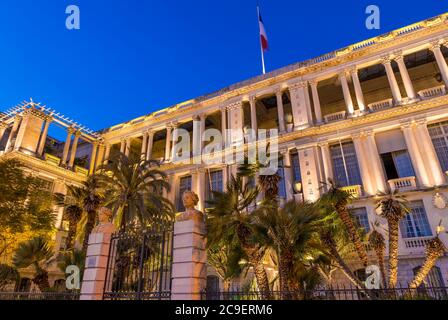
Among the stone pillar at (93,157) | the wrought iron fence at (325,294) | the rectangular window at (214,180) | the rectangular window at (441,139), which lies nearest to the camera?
the wrought iron fence at (325,294)

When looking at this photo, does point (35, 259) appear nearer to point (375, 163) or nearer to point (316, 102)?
point (375, 163)

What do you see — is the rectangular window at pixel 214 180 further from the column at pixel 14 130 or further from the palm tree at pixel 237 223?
the column at pixel 14 130

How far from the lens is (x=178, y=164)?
100 feet

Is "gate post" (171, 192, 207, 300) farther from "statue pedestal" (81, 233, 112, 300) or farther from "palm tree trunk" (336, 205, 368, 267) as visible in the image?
"palm tree trunk" (336, 205, 368, 267)

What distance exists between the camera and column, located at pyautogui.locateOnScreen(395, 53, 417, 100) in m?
23.8

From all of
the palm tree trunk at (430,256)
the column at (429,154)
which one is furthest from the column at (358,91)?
the palm tree trunk at (430,256)

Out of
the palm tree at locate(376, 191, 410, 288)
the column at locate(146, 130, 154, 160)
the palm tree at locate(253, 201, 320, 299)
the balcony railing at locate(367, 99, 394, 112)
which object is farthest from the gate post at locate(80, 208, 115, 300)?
the column at locate(146, 130, 154, 160)

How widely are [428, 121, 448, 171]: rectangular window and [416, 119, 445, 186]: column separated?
82 centimetres

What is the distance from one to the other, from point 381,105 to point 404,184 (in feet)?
23.5

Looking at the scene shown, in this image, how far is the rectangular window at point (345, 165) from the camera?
24.2m

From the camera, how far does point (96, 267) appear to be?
989 cm

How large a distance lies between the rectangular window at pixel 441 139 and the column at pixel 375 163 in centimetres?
386

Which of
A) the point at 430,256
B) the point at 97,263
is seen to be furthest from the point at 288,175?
the point at 97,263
